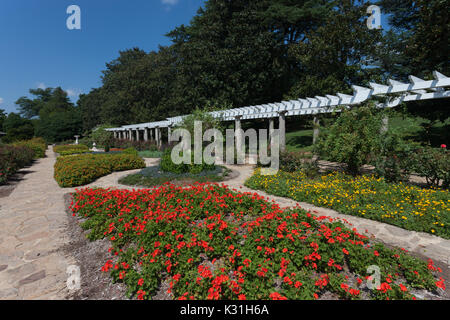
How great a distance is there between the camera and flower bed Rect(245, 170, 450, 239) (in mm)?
3535

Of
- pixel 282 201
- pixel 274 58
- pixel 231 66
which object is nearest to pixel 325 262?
pixel 282 201

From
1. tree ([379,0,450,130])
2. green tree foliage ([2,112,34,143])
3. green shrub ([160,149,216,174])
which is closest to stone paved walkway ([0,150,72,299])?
green shrub ([160,149,216,174])

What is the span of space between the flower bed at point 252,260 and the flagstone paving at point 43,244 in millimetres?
528

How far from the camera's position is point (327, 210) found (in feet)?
14.4

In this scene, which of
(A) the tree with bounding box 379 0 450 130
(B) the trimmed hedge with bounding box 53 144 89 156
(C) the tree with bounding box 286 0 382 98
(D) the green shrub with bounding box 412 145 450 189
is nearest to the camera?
(D) the green shrub with bounding box 412 145 450 189

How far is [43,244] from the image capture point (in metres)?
3.48

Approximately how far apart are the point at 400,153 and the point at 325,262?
530 cm

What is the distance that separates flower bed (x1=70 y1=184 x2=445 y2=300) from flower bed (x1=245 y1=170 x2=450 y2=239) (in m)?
1.26

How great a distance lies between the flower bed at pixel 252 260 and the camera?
6.87ft

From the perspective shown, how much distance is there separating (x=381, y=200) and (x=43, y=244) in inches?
247

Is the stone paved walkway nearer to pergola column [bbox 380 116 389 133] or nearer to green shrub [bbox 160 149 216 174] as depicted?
green shrub [bbox 160 149 216 174]

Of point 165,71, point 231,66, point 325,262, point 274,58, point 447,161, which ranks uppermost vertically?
point 165,71

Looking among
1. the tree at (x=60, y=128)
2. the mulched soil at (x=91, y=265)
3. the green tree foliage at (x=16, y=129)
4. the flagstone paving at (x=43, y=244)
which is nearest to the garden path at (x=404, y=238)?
the flagstone paving at (x=43, y=244)
